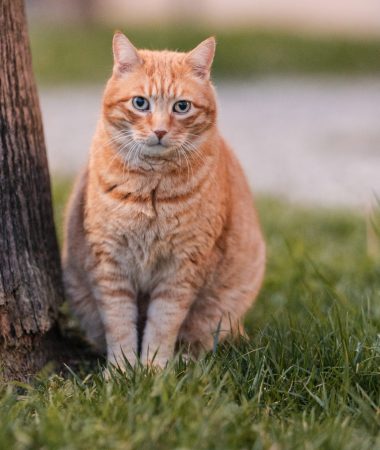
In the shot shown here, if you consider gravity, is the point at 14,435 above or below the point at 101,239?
below

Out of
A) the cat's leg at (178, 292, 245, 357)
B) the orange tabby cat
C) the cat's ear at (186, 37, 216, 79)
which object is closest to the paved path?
the cat's leg at (178, 292, 245, 357)

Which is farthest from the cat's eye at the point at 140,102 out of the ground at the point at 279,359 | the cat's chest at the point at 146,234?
the ground at the point at 279,359

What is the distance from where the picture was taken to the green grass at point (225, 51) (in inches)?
517

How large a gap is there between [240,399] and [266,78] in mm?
11174

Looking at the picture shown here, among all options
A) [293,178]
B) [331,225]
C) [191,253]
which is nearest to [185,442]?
[191,253]

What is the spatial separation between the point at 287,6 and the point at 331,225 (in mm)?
14935

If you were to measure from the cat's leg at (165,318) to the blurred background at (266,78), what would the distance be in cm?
276

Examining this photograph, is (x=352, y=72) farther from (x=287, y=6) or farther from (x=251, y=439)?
(x=251, y=439)

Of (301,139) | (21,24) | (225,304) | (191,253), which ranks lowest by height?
(301,139)

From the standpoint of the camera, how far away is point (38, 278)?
128 inches

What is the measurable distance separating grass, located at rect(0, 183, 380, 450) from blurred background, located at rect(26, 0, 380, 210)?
114 inches

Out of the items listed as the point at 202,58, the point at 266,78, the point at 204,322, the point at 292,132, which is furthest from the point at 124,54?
the point at 266,78

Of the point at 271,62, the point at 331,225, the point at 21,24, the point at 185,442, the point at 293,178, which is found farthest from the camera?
the point at 271,62

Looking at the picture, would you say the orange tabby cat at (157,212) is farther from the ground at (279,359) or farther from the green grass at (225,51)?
the green grass at (225,51)
